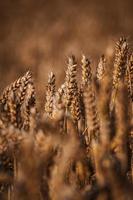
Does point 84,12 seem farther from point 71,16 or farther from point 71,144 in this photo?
point 71,144

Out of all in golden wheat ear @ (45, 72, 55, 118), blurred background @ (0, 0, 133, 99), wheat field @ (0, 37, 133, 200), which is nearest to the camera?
wheat field @ (0, 37, 133, 200)

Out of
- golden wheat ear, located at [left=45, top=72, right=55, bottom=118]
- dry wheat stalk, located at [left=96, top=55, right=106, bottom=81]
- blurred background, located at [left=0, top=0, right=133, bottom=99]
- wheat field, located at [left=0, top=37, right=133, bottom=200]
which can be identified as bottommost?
wheat field, located at [left=0, top=37, right=133, bottom=200]

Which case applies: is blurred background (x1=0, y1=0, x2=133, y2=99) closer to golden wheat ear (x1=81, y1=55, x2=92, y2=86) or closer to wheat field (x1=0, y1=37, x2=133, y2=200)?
golden wheat ear (x1=81, y1=55, x2=92, y2=86)

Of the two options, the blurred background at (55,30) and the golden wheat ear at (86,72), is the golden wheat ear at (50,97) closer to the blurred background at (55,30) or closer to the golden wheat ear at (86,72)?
the golden wheat ear at (86,72)

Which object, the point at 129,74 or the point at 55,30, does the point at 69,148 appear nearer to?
the point at 129,74

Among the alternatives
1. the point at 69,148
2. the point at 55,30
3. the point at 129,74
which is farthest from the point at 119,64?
the point at 55,30

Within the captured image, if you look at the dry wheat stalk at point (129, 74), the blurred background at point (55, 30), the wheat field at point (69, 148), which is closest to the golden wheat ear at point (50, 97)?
the wheat field at point (69, 148)

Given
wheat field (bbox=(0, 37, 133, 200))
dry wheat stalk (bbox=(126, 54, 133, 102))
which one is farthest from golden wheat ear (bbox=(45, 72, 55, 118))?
dry wheat stalk (bbox=(126, 54, 133, 102))
